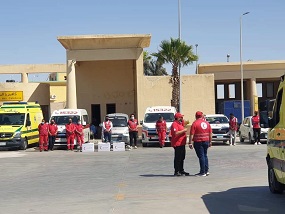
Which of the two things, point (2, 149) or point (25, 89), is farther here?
point (25, 89)

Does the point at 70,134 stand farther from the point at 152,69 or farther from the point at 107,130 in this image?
the point at 152,69

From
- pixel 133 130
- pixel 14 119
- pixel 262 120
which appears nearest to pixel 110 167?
pixel 262 120

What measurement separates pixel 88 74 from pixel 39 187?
92.4ft

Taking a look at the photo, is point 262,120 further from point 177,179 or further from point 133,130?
point 133,130

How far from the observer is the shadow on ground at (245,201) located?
932 centimetres

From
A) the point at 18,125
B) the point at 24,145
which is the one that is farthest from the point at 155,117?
the point at 18,125

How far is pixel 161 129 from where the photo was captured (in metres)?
27.4

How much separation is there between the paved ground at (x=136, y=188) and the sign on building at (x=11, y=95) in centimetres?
2064

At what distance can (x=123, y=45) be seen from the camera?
36000 mm

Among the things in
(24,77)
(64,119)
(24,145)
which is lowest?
(24,145)

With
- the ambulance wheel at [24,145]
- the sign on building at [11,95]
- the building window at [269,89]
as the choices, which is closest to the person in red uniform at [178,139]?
the ambulance wheel at [24,145]

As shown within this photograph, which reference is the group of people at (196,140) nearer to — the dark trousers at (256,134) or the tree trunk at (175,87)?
the dark trousers at (256,134)

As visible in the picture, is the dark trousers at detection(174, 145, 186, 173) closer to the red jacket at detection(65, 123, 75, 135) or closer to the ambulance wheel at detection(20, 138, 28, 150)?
the red jacket at detection(65, 123, 75, 135)

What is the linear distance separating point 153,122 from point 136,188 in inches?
638
